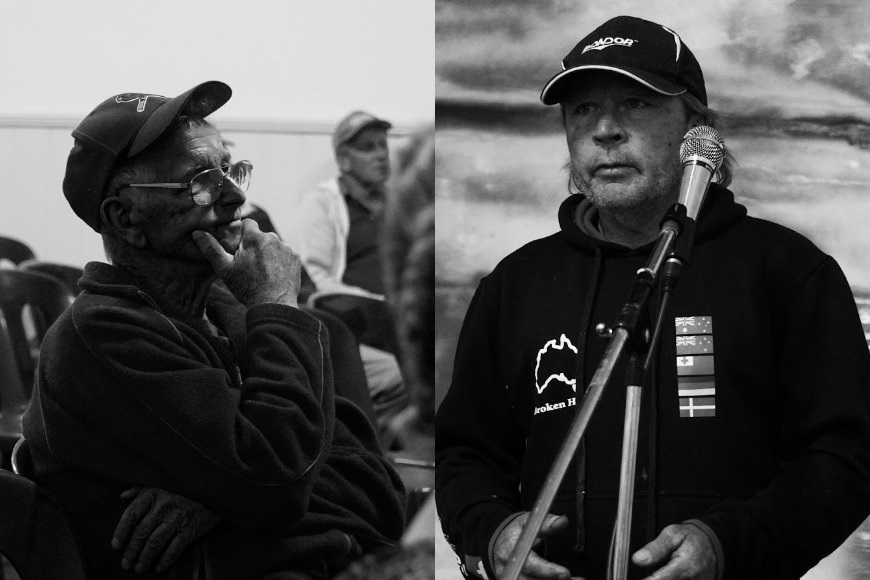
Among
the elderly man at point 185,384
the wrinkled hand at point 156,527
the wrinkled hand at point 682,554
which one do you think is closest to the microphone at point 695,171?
the wrinkled hand at point 682,554

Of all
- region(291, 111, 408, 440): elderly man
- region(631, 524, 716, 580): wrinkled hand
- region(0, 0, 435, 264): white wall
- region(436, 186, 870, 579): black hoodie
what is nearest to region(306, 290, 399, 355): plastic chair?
region(291, 111, 408, 440): elderly man

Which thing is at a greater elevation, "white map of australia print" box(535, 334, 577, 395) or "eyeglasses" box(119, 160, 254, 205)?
"eyeglasses" box(119, 160, 254, 205)

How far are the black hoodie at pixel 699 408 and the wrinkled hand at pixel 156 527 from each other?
28.5 inches

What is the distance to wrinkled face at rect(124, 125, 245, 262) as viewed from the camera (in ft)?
9.81

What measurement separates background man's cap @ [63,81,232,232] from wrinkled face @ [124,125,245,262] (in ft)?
0.21

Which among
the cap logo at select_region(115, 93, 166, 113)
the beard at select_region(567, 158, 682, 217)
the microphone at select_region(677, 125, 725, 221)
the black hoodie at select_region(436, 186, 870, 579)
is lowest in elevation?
the black hoodie at select_region(436, 186, 870, 579)

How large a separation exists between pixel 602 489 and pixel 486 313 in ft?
1.55

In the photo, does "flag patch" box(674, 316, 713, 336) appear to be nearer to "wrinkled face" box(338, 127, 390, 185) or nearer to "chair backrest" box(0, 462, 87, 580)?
"wrinkled face" box(338, 127, 390, 185)

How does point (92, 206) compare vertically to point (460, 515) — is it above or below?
above

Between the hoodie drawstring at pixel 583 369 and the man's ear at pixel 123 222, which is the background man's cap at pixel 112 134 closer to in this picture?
the man's ear at pixel 123 222

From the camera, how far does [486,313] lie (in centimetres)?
262

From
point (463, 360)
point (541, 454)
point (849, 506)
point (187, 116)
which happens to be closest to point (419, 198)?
point (187, 116)

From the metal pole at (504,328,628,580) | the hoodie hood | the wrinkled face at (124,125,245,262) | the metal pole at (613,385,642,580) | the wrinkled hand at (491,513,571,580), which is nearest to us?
the metal pole at (504,328,628,580)

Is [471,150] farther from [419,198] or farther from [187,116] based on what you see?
[187,116]
